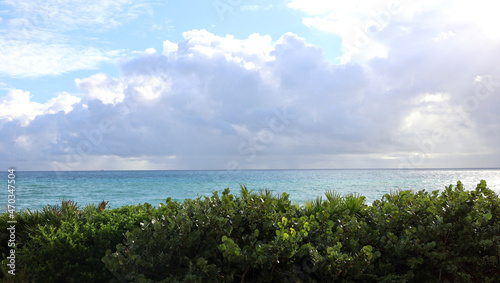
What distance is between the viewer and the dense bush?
3588mm

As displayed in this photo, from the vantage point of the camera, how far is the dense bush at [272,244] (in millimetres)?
3588

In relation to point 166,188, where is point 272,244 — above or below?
above

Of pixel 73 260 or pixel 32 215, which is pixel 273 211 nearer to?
pixel 73 260

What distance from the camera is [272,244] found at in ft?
11.8

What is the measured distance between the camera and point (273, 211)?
4258 mm

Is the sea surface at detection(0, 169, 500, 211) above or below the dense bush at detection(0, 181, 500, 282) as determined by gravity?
below

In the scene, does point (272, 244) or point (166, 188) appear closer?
point (272, 244)

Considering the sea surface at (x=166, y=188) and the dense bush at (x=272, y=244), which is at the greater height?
the dense bush at (x=272, y=244)

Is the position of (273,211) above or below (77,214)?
above

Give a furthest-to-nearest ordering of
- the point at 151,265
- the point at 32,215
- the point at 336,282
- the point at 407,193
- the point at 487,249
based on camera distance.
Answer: the point at 32,215 < the point at 407,193 < the point at 487,249 < the point at 336,282 < the point at 151,265

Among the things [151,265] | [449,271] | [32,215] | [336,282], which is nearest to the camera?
[151,265]

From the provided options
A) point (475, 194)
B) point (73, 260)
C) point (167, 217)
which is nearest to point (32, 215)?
point (73, 260)

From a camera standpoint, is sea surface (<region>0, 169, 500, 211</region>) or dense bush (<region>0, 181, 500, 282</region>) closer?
dense bush (<region>0, 181, 500, 282</region>)

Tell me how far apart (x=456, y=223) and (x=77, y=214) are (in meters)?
5.96
